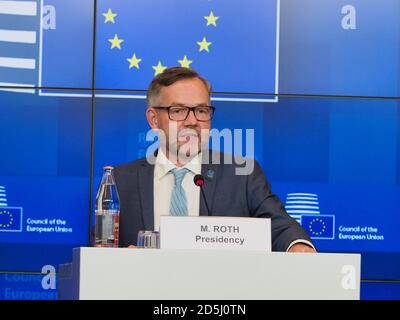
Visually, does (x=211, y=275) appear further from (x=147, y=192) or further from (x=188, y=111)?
(x=188, y=111)

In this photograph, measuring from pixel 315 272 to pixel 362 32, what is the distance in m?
2.79

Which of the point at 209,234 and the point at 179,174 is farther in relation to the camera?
the point at 179,174

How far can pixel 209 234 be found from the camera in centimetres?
277

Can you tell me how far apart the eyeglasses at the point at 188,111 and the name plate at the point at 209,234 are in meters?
1.20

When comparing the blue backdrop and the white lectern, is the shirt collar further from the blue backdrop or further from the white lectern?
the white lectern

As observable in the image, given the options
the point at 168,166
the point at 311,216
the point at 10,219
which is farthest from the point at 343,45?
the point at 10,219

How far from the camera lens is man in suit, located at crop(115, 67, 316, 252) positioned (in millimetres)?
3762

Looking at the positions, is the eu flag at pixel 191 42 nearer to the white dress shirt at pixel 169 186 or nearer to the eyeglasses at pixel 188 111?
the eyeglasses at pixel 188 111

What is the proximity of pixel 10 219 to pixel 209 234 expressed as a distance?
2.43m

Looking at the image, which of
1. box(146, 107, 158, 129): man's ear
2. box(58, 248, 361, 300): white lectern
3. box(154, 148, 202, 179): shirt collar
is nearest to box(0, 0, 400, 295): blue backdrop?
box(146, 107, 158, 129): man's ear

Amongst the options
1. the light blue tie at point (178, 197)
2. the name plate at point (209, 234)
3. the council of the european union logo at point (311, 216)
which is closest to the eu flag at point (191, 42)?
the council of the european union logo at point (311, 216)

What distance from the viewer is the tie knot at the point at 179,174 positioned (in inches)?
151

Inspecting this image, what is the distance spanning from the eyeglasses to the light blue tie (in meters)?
0.26
